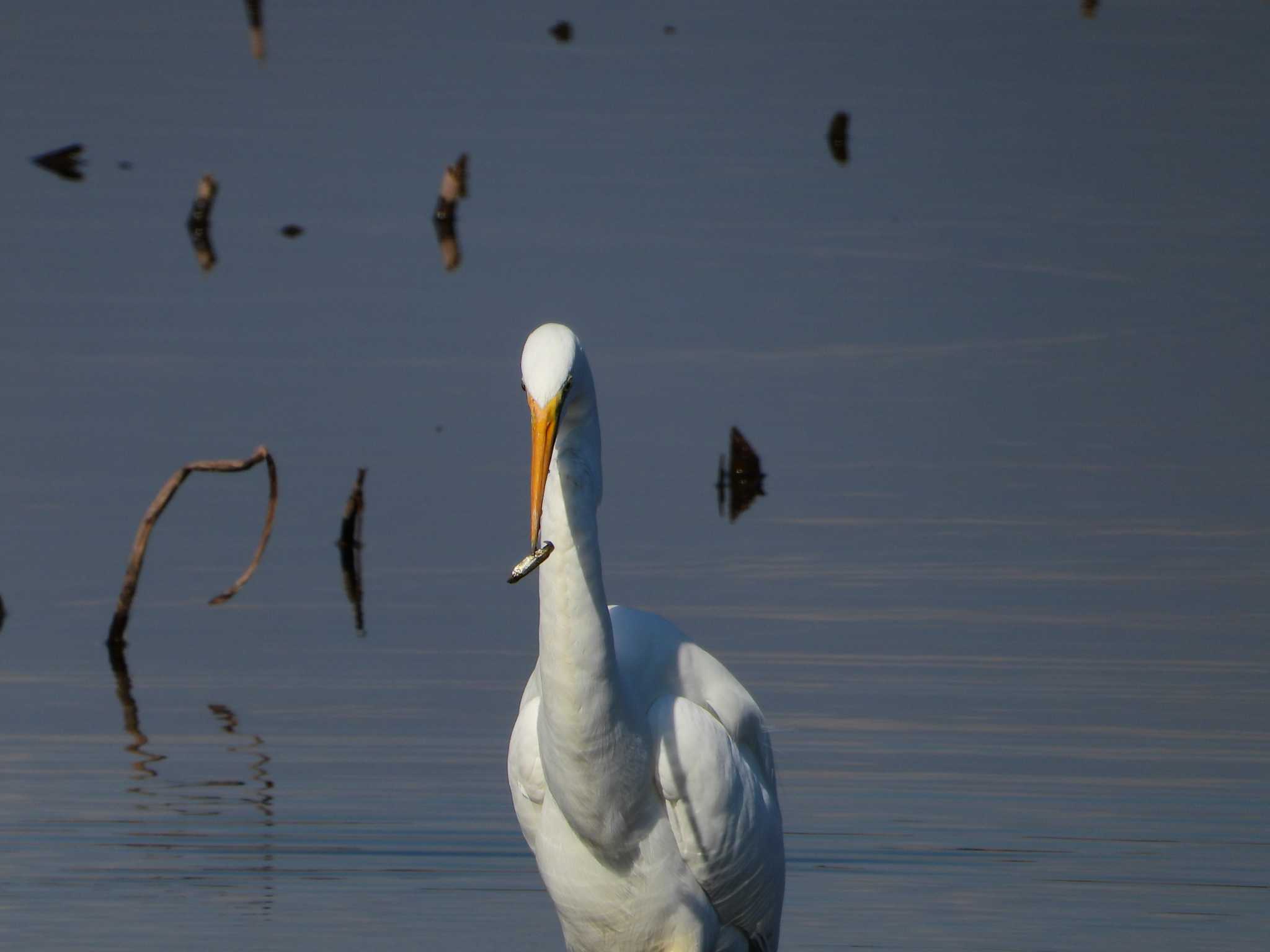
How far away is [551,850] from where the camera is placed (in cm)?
707

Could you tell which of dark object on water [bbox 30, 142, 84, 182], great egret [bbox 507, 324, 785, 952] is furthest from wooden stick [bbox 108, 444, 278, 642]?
dark object on water [bbox 30, 142, 84, 182]

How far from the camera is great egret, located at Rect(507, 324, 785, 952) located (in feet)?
21.1

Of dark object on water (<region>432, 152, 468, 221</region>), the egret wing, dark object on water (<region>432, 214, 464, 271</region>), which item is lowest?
the egret wing

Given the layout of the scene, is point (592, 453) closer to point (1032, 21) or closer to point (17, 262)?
point (17, 262)

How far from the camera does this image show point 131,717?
10.3 m

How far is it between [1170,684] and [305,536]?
4.26 metres

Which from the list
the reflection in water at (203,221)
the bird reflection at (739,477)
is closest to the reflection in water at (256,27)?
the reflection in water at (203,221)

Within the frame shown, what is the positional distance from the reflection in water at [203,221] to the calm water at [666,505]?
0.26m

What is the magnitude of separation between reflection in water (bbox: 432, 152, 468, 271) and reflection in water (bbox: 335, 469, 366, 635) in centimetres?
781

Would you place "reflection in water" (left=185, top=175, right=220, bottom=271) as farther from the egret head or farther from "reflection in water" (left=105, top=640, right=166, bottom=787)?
the egret head

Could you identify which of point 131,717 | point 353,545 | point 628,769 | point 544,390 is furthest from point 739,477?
point 544,390

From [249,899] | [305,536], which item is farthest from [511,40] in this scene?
[249,899]

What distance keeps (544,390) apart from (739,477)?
25.2 ft

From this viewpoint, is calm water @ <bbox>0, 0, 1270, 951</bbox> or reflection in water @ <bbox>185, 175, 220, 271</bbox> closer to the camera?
calm water @ <bbox>0, 0, 1270, 951</bbox>
